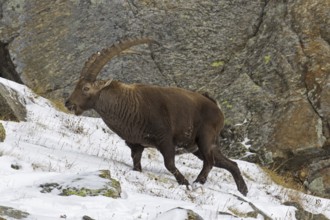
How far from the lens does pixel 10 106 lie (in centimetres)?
1336

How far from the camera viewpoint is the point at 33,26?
67.3 feet

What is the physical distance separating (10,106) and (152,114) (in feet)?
12.0

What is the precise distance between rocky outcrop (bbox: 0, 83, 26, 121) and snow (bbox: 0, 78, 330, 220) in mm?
260

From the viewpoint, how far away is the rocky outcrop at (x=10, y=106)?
43.1ft

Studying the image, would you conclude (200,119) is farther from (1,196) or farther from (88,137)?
(1,196)

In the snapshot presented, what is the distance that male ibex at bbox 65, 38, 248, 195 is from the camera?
37.0ft

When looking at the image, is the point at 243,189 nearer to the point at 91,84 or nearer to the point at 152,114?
the point at 152,114

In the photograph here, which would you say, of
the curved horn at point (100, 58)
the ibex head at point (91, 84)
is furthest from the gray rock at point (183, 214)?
the curved horn at point (100, 58)

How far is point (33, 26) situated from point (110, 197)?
45.7 feet

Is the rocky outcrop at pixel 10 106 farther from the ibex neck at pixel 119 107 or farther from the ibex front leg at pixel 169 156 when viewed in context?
the ibex front leg at pixel 169 156

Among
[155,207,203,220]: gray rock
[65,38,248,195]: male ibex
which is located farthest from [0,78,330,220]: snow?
[65,38,248,195]: male ibex

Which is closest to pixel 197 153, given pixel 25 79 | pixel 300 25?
pixel 300 25

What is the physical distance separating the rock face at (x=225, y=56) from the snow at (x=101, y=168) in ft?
5.12

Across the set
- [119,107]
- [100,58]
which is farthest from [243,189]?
[100,58]
